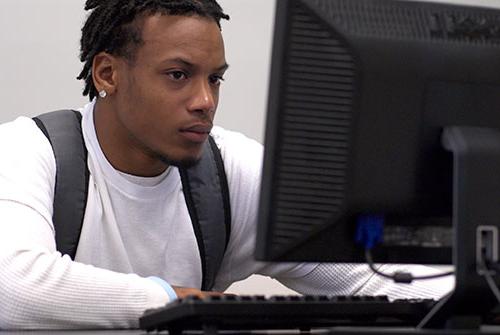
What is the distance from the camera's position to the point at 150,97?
190 cm

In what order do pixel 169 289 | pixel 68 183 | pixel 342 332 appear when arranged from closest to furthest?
1. pixel 342 332
2. pixel 169 289
3. pixel 68 183

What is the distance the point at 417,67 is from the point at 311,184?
165 millimetres

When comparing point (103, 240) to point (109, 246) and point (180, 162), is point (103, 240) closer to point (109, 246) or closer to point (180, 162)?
point (109, 246)

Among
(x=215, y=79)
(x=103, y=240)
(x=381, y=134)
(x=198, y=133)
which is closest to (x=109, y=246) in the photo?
(x=103, y=240)

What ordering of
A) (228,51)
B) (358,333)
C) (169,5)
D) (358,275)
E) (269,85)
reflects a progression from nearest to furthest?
(358,333), (269,85), (358,275), (169,5), (228,51)

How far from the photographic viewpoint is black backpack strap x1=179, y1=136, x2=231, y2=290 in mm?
1901

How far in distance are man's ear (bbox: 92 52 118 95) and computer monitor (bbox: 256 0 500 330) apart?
1.05 meters

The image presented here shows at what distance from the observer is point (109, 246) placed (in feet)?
6.09

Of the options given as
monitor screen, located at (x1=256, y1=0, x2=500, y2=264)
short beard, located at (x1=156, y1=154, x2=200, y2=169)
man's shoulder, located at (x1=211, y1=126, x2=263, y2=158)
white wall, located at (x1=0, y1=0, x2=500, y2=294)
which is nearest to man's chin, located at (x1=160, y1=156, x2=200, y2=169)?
short beard, located at (x1=156, y1=154, x2=200, y2=169)

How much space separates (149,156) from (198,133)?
0.14 m

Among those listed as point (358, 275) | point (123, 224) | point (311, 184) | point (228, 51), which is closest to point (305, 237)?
point (311, 184)

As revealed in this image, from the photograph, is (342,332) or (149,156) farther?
(149,156)

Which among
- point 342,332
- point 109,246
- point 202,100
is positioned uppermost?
point 202,100

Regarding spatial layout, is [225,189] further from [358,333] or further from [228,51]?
[358,333]
